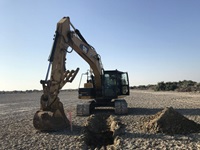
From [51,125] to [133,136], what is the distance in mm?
3538

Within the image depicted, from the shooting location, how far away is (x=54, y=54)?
39.6 feet

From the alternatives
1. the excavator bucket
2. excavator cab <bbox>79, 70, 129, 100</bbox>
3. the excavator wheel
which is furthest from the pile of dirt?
excavator cab <bbox>79, 70, 129, 100</bbox>

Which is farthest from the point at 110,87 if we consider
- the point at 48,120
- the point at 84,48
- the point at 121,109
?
the point at 48,120

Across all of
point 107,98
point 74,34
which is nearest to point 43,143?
point 74,34

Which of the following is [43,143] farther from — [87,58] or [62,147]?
[87,58]

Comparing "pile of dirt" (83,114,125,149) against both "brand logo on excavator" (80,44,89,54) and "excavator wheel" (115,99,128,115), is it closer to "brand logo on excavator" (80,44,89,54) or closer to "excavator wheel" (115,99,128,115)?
"excavator wheel" (115,99,128,115)

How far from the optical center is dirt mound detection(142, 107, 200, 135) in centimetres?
987

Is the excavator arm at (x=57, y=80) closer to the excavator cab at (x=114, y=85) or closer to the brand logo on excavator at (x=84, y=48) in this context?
the brand logo on excavator at (x=84, y=48)

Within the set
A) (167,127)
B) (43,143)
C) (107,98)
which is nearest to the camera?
(43,143)

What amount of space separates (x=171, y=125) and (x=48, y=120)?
492cm

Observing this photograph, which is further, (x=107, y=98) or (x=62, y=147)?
(x=107, y=98)

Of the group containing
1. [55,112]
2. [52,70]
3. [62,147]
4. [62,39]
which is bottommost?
[62,147]

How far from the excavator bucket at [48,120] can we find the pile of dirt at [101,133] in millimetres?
1218

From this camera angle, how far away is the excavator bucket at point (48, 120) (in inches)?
435
